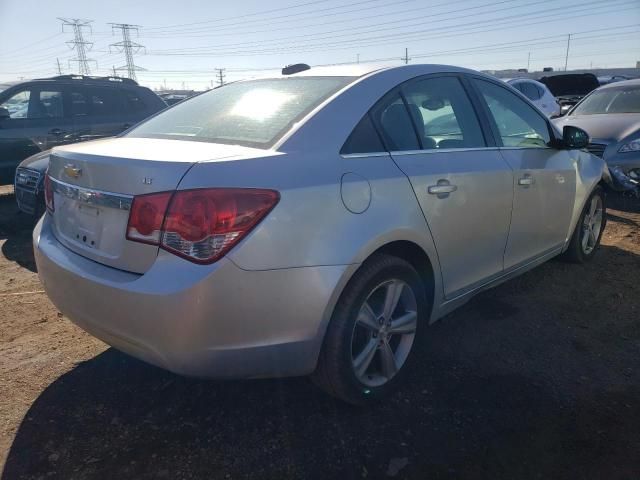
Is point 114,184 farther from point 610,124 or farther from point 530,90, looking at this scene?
point 530,90

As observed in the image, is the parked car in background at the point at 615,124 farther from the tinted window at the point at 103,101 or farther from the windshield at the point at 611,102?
the tinted window at the point at 103,101

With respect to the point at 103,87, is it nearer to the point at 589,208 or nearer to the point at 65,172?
the point at 65,172

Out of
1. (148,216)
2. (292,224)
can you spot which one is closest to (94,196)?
(148,216)

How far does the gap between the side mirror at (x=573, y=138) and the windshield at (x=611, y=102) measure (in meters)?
5.04

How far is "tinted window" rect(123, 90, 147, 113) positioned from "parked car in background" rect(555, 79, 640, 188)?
22.8 feet

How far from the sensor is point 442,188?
2.62 m

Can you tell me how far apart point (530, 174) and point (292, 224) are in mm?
2069

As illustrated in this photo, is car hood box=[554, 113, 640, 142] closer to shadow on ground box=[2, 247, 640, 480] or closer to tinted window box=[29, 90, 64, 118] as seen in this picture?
shadow on ground box=[2, 247, 640, 480]

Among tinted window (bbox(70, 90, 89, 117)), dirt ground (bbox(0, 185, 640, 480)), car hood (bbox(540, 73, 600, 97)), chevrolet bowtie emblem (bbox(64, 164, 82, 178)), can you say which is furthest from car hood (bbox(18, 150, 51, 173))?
car hood (bbox(540, 73, 600, 97))

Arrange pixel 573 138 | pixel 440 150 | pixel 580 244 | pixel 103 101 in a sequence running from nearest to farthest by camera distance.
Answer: pixel 440 150 < pixel 573 138 < pixel 580 244 < pixel 103 101

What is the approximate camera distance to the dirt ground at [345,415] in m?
2.11

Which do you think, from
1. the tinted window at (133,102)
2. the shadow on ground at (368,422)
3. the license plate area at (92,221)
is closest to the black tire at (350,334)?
the shadow on ground at (368,422)

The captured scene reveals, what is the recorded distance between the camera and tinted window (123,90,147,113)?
320 inches

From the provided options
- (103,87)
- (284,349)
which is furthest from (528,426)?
(103,87)
